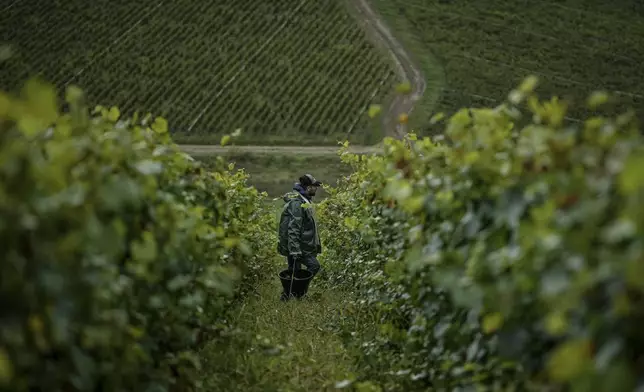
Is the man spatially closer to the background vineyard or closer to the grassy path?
the grassy path

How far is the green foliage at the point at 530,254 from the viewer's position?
198 cm

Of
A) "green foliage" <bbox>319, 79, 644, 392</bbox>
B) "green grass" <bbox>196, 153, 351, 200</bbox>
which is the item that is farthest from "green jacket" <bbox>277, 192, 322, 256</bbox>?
"green grass" <bbox>196, 153, 351, 200</bbox>

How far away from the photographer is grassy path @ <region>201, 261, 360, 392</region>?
4996 mm

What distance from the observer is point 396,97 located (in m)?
35.5

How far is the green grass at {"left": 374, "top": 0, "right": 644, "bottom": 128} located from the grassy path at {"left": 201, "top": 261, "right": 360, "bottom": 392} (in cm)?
3203

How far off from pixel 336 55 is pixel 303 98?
236 inches

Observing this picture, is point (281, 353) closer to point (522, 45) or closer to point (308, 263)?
point (308, 263)

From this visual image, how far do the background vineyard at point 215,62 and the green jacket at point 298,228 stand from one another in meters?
28.2

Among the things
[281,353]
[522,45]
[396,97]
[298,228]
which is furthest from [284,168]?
[281,353]

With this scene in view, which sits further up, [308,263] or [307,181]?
[307,181]

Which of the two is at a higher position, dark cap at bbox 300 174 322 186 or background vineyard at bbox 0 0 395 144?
dark cap at bbox 300 174 322 186

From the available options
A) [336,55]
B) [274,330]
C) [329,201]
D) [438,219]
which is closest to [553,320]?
[438,219]

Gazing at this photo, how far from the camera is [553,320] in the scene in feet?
6.55

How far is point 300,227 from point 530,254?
6.73 m
